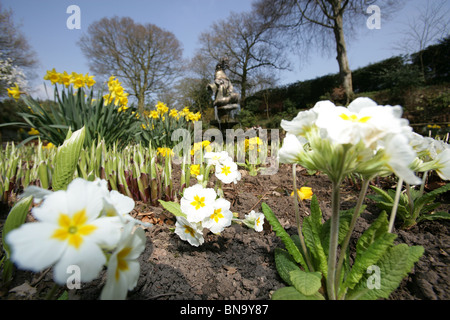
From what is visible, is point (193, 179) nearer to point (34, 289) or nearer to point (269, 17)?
point (34, 289)

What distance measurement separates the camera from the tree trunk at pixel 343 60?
40.7 feet

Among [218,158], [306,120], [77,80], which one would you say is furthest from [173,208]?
[77,80]

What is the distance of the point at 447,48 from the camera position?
11.6m

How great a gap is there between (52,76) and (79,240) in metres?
3.04

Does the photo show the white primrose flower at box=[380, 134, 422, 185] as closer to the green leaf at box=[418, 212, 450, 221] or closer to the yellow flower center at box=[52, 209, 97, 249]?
the yellow flower center at box=[52, 209, 97, 249]

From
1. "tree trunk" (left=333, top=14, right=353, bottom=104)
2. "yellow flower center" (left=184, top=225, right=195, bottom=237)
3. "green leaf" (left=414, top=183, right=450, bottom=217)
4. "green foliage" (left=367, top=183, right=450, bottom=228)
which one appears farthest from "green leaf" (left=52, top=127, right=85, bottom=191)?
"tree trunk" (left=333, top=14, right=353, bottom=104)

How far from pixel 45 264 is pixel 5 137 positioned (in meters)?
16.4

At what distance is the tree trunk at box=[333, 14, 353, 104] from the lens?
12415mm

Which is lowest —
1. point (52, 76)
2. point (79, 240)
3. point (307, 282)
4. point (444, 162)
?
point (307, 282)

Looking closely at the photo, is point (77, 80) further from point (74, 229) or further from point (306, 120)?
point (306, 120)

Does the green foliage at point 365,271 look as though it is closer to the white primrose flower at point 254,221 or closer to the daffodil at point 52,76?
the white primrose flower at point 254,221

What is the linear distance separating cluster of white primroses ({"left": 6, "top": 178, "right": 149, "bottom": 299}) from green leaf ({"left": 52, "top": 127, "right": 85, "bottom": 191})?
0.47 meters

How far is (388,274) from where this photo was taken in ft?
2.59
